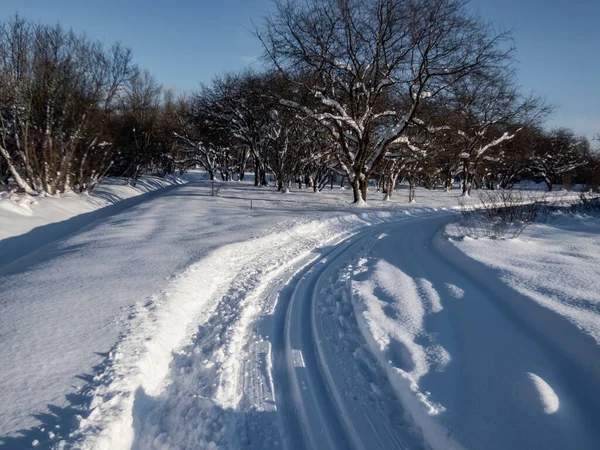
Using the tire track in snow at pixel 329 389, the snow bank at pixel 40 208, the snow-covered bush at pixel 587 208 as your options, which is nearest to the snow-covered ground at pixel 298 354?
the tire track in snow at pixel 329 389

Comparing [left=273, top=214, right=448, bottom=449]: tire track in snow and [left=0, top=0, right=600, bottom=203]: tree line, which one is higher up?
[left=0, top=0, right=600, bottom=203]: tree line

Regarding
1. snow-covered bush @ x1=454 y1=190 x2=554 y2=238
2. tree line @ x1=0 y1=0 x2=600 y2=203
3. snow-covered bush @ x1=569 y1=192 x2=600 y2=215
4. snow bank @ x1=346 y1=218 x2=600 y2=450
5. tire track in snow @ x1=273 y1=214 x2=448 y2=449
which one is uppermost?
tree line @ x1=0 y1=0 x2=600 y2=203

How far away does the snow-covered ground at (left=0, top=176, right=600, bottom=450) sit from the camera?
270 centimetres

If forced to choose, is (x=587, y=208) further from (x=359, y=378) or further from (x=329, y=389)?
(x=329, y=389)

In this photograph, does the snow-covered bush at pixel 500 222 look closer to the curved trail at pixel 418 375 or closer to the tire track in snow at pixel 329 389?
the curved trail at pixel 418 375

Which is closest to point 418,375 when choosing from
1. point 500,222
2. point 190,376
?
point 190,376

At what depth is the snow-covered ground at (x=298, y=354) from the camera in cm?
270

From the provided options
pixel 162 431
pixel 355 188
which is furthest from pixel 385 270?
pixel 355 188

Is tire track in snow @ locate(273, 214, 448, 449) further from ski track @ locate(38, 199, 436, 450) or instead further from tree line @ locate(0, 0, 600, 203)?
tree line @ locate(0, 0, 600, 203)

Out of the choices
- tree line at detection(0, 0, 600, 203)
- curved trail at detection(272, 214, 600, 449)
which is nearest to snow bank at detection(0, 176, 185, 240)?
tree line at detection(0, 0, 600, 203)

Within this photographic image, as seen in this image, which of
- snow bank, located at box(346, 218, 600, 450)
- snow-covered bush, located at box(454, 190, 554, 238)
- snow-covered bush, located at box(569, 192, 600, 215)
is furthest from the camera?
snow-covered bush, located at box(569, 192, 600, 215)

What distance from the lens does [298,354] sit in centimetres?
387

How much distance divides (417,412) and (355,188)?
16631 millimetres

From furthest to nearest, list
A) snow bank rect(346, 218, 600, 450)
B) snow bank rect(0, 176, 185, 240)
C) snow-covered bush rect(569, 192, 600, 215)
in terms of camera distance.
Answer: snow-covered bush rect(569, 192, 600, 215)
snow bank rect(0, 176, 185, 240)
snow bank rect(346, 218, 600, 450)
